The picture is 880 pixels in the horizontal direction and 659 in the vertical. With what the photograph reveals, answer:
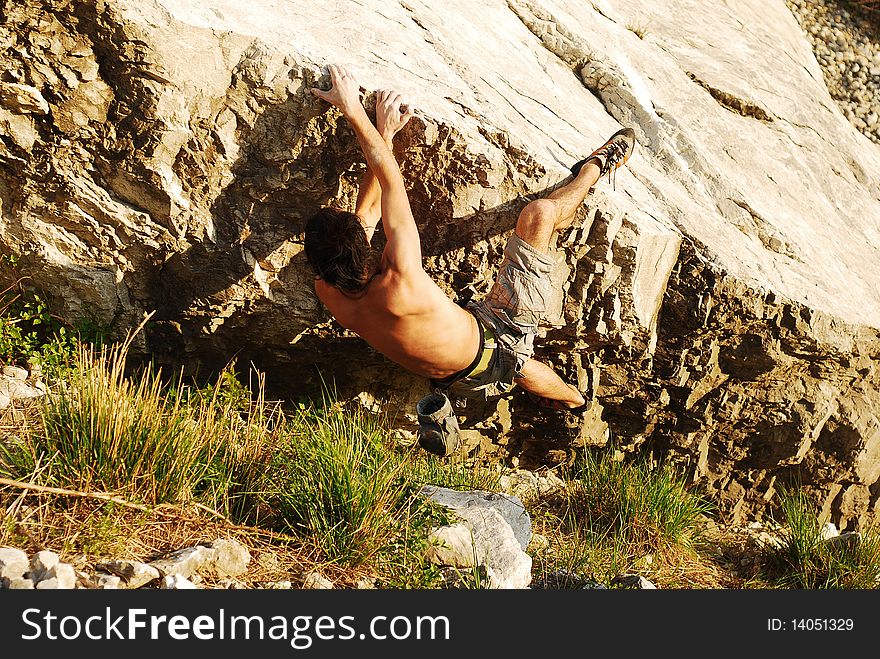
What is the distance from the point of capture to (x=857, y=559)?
485cm

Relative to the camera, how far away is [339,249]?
13.5 ft

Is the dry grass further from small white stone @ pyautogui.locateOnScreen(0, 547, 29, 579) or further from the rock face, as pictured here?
the rock face

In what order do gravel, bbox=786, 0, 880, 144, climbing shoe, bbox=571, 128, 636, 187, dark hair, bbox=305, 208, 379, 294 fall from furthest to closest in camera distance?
gravel, bbox=786, 0, 880, 144 < climbing shoe, bbox=571, 128, 636, 187 < dark hair, bbox=305, 208, 379, 294

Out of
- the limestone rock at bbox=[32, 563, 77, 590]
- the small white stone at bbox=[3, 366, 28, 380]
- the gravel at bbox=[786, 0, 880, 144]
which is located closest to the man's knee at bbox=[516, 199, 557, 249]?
the limestone rock at bbox=[32, 563, 77, 590]

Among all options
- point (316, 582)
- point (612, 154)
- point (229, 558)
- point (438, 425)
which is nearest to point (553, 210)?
point (612, 154)

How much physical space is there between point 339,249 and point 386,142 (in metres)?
0.64

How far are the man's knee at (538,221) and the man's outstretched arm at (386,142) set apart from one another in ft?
2.62

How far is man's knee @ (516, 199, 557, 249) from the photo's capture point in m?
4.29

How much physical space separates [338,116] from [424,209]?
0.71 meters

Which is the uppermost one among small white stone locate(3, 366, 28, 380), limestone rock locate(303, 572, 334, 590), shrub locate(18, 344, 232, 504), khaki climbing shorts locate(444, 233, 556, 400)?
khaki climbing shorts locate(444, 233, 556, 400)

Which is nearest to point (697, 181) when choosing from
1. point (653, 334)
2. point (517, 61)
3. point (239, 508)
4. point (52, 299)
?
point (653, 334)

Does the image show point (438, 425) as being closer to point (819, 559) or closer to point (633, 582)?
point (633, 582)

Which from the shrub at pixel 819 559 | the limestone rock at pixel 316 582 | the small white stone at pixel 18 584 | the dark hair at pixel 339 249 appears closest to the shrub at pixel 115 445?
the small white stone at pixel 18 584

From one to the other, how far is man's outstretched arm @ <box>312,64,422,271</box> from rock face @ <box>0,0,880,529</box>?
20 centimetres
